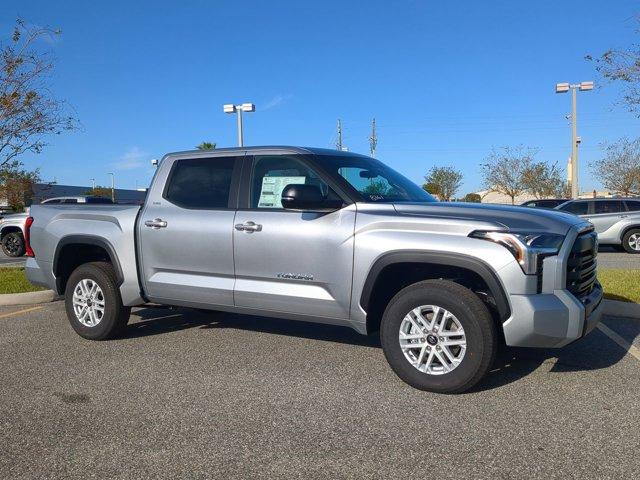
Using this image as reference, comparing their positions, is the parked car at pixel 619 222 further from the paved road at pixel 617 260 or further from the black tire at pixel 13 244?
the black tire at pixel 13 244

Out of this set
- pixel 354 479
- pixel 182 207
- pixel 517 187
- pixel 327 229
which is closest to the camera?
pixel 354 479

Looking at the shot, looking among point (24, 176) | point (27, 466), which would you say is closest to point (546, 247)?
point (27, 466)

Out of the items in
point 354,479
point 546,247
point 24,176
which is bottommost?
point 354,479

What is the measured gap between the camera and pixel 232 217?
16.8ft

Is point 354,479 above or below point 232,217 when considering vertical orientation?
below

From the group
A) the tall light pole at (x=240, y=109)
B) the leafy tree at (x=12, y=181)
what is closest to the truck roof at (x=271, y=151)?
the leafy tree at (x=12, y=181)

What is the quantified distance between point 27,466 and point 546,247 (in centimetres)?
353

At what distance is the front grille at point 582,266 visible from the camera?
4.15 meters

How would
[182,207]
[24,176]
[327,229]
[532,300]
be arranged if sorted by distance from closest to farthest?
1. [532,300]
2. [327,229]
3. [182,207]
4. [24,176]

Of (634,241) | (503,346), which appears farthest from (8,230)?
(634,241)

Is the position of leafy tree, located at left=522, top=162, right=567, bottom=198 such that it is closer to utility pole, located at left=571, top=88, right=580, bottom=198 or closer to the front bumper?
utility pole, located at left=571, top=88, right=580, bottom=198

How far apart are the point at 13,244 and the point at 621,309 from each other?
1519 cm

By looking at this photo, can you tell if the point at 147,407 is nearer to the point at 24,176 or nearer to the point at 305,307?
the point at 305,307

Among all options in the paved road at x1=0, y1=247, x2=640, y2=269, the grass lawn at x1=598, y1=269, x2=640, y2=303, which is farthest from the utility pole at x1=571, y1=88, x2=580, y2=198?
the grass lawn at x1=598, y1=269, x2=640, y2=303
